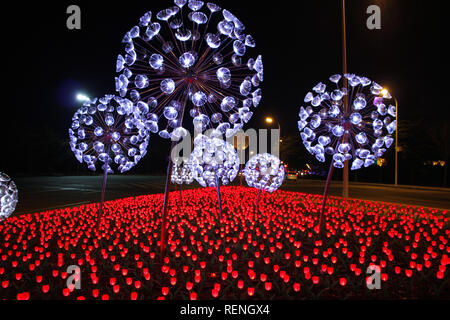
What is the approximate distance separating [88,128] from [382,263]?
7953 millimetres

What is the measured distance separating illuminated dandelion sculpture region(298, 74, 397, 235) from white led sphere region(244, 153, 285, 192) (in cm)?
318

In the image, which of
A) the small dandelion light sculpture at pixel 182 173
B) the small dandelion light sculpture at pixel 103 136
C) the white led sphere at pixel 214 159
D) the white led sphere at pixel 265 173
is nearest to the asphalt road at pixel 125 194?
the small dandelion light sculpture at pixel 182 173

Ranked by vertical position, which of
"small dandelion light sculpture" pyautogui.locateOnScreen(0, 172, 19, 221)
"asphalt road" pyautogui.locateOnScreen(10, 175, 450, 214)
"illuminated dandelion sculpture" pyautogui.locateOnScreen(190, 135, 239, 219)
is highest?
"illuminated dandelion sculpture" pyautogui.locateOnScreen(190, 135, 239, 219)

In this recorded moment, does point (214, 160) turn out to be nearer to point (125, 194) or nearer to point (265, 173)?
point (265, 173)

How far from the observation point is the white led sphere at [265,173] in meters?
10.6

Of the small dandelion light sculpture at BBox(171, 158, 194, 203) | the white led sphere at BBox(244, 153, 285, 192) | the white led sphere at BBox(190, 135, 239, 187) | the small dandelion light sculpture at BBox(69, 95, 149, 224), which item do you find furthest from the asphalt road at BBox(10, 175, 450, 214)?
the white led sphere at BBox(244, 153, 285, 192)

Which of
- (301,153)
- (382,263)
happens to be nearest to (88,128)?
(382,263)

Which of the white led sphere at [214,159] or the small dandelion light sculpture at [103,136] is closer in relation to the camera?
the small dandelion light sculpture at [103,136]

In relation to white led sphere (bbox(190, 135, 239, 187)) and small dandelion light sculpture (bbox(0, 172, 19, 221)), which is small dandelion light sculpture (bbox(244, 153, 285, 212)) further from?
small dandelion light sculpture (bbox(0, 172, 19, 221))

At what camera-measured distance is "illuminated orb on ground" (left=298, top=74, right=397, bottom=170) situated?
6767 mm

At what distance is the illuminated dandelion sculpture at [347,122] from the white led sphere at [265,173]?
10.4 feet

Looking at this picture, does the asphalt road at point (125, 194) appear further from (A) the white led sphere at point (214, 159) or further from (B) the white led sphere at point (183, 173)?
(A) the white led sphere at point (214, 159)
